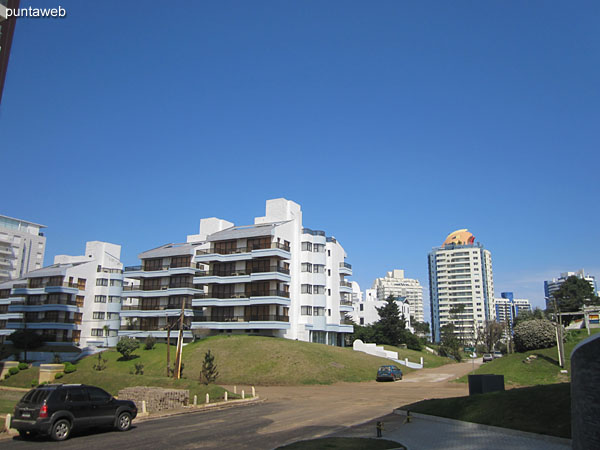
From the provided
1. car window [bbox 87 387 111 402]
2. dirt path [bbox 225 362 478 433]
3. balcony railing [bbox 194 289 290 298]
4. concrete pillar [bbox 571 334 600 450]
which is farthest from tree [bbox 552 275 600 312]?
concrete pillar [bbox 571 334 600 450]

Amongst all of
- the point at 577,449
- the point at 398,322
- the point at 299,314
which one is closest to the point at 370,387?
the point at 299,314

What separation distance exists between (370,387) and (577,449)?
32.3 metres

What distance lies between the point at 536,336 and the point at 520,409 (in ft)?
74.5

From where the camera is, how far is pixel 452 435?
16953mm

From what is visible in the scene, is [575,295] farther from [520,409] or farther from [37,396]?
[37,396]

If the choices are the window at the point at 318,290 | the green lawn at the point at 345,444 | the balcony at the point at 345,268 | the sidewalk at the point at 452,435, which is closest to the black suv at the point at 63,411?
the green lawn at the point at 345,444

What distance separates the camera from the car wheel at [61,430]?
17109mm

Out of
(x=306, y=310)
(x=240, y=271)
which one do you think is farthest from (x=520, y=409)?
(x=240, y=271)

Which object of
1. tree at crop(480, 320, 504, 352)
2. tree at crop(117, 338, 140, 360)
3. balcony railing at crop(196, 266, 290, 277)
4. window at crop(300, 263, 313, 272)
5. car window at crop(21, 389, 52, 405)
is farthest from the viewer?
tree at crop(480, 320, 504, 352)

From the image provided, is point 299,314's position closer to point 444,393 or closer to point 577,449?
point 444,393

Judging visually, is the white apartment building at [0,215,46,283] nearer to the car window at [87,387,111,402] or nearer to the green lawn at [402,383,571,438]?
the car window at [87,387,111,402]

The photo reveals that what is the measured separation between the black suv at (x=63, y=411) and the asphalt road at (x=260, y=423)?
1.48 ft

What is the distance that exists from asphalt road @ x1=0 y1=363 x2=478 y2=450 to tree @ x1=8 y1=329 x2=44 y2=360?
48.2 metres

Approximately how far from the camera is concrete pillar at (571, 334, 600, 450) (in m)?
9.35
